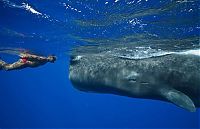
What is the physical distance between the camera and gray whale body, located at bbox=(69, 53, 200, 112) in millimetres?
7621

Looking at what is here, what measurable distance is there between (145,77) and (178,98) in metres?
1.43

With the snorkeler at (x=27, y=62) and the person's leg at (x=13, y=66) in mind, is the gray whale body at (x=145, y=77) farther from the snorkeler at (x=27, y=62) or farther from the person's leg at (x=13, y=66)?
the person's leg at (x=13, y=66)

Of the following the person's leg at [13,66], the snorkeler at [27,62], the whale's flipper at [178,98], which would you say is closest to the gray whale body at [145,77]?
the whale's flipper at [178,98]

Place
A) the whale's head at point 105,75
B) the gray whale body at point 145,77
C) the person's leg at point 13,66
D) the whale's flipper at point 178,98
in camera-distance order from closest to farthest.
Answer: the whale's flipper at point 178,98 → the gray whale body at point 145,77 → the whale's head at point 105,75 → the person's leg at point 13,66

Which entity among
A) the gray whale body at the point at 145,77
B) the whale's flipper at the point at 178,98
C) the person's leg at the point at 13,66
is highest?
the person's leg at the point at 13,66

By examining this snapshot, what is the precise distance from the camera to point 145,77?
823cm

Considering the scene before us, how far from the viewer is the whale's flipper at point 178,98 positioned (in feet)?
22.1

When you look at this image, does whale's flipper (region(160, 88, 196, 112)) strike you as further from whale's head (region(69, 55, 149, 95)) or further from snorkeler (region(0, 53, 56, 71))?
snorkeler (region(0, 53, 56, 71))

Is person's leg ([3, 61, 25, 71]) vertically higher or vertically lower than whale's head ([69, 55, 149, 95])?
higher

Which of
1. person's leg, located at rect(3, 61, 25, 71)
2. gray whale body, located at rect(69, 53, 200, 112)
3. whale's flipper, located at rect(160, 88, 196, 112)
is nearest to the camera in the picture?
whale's flipper, located at rect(160, 88, 196, 112)

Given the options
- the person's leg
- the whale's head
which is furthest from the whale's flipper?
the person's leg

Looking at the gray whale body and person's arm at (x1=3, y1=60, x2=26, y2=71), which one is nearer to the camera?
the gray whale body

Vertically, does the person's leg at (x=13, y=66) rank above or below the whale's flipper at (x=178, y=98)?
above

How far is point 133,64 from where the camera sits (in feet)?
28.2
